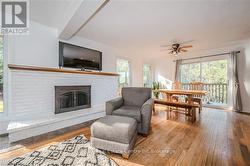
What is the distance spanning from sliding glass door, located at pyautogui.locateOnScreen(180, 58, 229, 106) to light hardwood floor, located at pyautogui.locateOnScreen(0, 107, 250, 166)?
2187 mm

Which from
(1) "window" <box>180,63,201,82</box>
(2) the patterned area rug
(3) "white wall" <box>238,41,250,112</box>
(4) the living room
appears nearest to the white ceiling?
(4) the living room

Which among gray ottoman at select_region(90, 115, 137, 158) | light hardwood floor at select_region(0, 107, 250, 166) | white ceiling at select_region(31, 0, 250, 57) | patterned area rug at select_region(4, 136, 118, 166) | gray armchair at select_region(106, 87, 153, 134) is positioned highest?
white ceiling at select_region(31, 0, 250, 57)

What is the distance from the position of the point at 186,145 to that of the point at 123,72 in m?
3.66

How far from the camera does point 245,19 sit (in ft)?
8.30

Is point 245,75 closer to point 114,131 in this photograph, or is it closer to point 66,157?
point 114,131

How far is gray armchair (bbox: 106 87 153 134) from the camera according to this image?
2158 millimetres

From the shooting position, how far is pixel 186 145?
74.6 inches

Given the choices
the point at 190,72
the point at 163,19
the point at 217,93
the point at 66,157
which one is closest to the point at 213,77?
the point at 217,93

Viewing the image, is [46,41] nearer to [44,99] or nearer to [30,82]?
[30,82]

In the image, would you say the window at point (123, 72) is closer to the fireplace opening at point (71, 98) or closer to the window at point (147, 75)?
the window at point (147, 75)

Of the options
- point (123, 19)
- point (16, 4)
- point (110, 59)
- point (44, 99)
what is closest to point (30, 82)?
point (44, 99)

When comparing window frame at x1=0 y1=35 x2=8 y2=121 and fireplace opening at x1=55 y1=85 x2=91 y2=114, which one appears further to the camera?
fireplace opening at x1=55 y1=85 x2=91 y2=114

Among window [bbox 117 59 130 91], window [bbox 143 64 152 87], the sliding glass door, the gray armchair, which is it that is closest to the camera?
the gray armchair

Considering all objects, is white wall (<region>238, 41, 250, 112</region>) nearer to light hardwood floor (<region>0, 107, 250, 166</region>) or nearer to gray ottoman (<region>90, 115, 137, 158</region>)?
light hardwood floor (<region>0, 107, 250, 166</region>)
